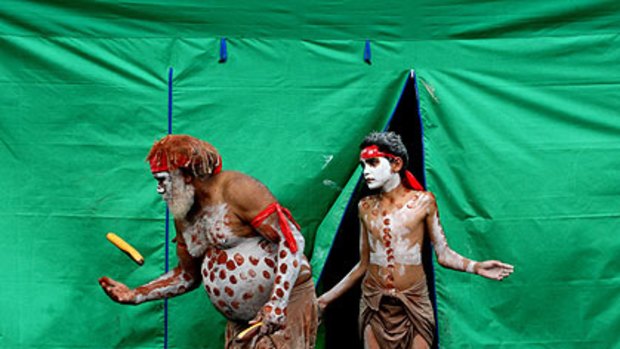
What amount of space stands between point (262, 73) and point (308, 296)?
141 centimetres

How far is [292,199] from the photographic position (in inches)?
195

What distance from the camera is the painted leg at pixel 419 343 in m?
4.57

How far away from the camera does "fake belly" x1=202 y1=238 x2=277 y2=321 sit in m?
3.96

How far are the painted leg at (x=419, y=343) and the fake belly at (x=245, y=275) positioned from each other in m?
0.94

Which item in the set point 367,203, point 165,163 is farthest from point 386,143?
point 165,163

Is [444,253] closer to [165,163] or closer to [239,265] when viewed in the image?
[239,265]

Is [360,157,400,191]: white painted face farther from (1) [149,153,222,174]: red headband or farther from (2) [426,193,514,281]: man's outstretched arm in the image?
(1) [149,153,222,174]: red headband

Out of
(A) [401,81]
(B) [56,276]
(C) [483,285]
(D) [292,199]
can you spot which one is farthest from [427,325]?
(B) [56,276]

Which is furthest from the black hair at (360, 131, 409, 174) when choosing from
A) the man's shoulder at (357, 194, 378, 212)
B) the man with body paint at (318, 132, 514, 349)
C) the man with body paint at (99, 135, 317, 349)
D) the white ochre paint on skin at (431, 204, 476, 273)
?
the man with body paint at (99, 135, 317, 349)

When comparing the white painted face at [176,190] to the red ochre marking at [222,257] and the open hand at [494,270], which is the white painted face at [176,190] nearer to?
the red ochre marking at [222,257]

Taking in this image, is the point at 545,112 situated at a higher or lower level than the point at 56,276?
higher

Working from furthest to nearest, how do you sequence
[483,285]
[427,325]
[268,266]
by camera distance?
1. [483,285]
2. [427,325]
3. [268,266]

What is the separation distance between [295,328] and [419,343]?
32.1 inches

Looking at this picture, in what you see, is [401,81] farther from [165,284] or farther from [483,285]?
[165,284]
